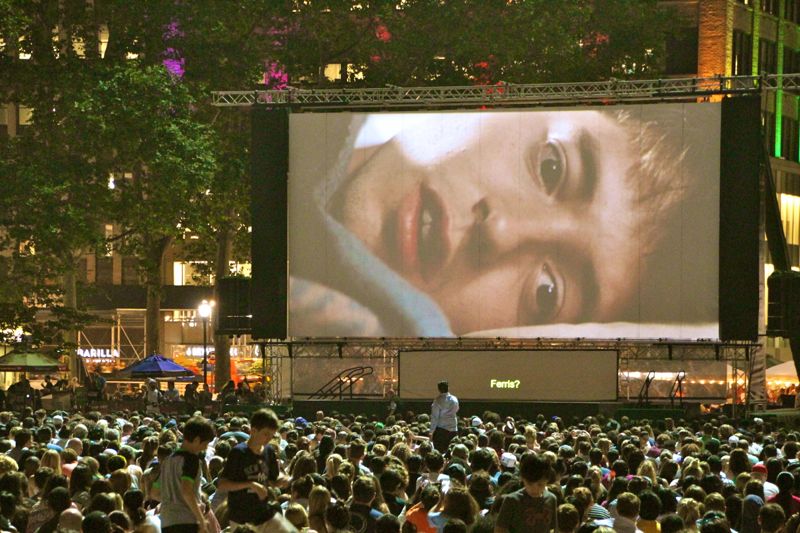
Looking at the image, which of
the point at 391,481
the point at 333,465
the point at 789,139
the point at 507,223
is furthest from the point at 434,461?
the point at 789,139

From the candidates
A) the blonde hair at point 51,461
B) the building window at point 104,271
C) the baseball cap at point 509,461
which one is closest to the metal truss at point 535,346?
the baseball cap at point 509,461

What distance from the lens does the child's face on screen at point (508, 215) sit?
1260 inches

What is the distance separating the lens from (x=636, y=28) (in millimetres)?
48125

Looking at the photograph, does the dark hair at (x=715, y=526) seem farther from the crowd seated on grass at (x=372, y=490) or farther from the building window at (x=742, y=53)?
the building window at (x=742, y=53)

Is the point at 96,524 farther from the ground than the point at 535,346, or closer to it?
closer to it

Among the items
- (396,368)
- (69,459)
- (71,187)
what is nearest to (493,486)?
(69,459)

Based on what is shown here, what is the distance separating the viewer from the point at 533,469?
917 cm

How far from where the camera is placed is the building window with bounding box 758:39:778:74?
61969 millimetres

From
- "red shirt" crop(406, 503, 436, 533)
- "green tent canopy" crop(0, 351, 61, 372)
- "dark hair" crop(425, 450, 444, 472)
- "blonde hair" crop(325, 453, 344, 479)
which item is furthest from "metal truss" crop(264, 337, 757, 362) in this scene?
"red shirt" crop(406, 503, 436, 533)

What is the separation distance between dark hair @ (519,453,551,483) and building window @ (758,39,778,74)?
2172 inches

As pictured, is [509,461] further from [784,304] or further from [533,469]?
[784,304]

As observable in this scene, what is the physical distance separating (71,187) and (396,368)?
1316 centimetres

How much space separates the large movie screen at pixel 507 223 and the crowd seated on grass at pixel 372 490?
15.7 metres

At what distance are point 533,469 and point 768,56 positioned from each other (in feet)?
186
